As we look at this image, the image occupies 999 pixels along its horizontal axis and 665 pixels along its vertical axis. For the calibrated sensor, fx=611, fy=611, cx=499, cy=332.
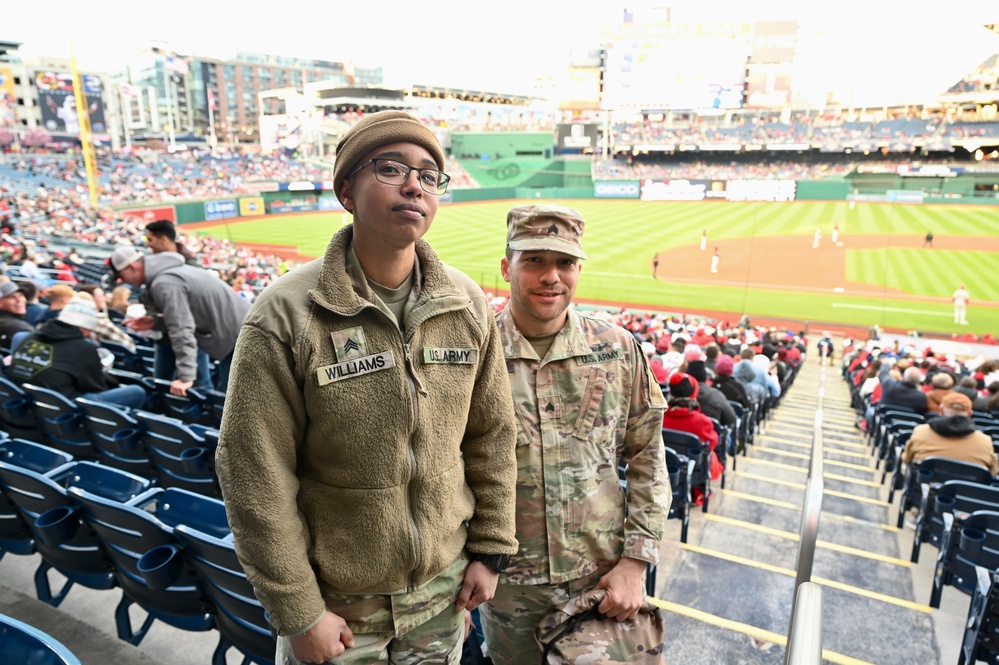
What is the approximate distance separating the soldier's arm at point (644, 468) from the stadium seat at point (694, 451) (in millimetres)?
2663

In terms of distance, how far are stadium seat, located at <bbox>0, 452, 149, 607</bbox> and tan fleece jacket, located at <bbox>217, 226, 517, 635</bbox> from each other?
1923mm

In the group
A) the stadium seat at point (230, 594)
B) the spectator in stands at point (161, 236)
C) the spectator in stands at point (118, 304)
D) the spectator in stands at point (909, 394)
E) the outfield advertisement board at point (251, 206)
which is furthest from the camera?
the outfield advertisement board at point (251, 206)

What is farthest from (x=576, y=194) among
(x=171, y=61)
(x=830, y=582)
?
(x=830, y=582)

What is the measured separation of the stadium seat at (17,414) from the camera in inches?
184

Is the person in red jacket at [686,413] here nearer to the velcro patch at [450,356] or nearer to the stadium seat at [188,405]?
the velcro patch at [450,356]

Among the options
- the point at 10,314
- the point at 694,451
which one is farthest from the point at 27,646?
the point at 10,314

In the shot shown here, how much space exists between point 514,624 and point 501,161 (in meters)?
71.7

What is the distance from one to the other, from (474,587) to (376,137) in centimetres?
136

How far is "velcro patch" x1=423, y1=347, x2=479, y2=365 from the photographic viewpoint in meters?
1.72

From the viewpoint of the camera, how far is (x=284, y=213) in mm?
48219

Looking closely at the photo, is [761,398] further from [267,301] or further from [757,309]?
[757,309]

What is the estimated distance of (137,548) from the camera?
8.87 ft

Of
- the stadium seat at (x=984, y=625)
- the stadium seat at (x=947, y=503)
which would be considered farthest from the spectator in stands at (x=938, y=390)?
the stadium seat at (x=984, y=625)

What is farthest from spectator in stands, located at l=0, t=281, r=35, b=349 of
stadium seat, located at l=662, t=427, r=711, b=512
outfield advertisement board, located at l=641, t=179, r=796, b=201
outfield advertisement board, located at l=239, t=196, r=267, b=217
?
outfield advertisement board, located at l=641, t=179, r=796, b=201
